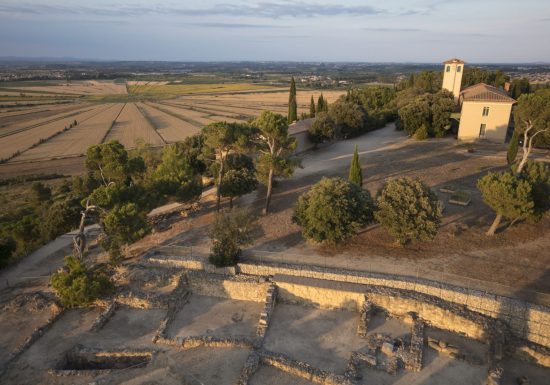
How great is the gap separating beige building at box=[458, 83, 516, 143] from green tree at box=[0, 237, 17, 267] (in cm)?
4237

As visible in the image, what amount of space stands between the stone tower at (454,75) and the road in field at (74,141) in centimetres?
5126

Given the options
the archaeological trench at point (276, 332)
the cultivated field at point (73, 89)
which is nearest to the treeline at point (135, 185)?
the archaeological trench at point (276, 332)

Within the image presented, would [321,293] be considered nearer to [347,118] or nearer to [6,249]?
[6,249]

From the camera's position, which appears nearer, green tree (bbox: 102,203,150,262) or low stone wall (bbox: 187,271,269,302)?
low stone wall (bbox: 187,271,269,302)

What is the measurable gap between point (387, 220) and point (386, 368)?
8.02m

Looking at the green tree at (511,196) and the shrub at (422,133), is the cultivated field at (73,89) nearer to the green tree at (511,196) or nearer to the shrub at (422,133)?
the shrub at (422,133)

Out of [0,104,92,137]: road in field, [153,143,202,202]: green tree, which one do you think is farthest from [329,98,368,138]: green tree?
[0,104,92,137]: road in field

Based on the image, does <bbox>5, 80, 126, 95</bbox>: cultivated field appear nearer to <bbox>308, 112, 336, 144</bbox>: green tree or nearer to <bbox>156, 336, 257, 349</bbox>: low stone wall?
<bbox>308, 112, 336, 144</bbox>: green tree

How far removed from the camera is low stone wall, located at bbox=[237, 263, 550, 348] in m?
14.8

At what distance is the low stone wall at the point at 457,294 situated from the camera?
48.5ft

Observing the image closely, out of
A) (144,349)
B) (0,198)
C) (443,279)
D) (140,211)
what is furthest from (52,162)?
(443,279)

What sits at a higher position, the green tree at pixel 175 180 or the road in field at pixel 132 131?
the green tree at pixel 175 180

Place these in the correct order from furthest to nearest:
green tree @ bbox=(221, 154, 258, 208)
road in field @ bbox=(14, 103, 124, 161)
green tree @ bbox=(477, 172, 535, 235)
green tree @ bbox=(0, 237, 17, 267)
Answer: road in field @ bbox=(14, 103, 124, 161)
green tree @ bbox=(221, 154, 258, 208)
green tree @ bbox=(0, 237, 17, 267)
green tree @ bbox=(477, 172, 535, 235)

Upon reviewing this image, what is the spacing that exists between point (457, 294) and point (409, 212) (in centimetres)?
478
